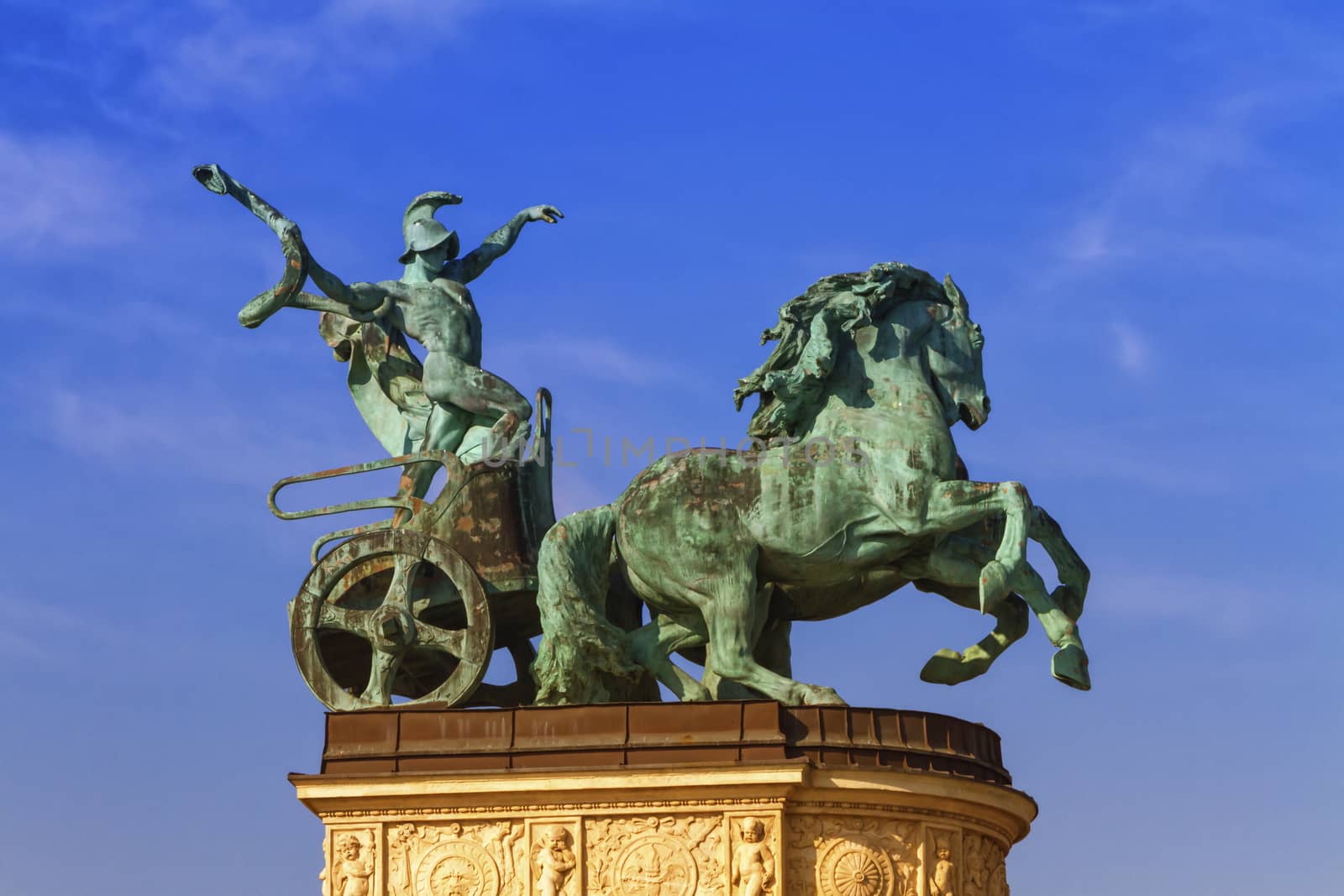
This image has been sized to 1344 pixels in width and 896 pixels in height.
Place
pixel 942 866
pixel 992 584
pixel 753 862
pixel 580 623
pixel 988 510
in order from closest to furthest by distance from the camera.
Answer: pixel 753 862 → pixel 942 866 → pixel 992 584 → pixel 988 510 → pixel 580 623

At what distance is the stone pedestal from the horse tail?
1.11 m

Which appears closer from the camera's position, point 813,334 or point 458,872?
point 458,872

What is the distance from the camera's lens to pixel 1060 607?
83.3 ft

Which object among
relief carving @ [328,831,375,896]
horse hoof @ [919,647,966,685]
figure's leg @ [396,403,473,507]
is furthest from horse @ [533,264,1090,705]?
figure's leg @ [396,403,473,507]

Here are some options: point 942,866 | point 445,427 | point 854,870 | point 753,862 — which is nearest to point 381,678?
point 445,427

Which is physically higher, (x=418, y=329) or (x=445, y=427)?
(x=418, y=329)

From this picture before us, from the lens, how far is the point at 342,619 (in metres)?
25.8

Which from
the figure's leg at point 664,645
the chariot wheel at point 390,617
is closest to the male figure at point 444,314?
the chariot wheel at point 390,617

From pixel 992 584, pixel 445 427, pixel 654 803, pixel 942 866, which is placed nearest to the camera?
pixel 654 803

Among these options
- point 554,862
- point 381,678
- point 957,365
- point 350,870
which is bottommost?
point 554,862

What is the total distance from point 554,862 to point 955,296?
6733mm

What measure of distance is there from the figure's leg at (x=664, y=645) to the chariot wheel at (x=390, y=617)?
4.53ft

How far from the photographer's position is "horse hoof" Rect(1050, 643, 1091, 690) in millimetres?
25016

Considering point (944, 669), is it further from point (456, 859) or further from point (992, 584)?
point (456, 859)
